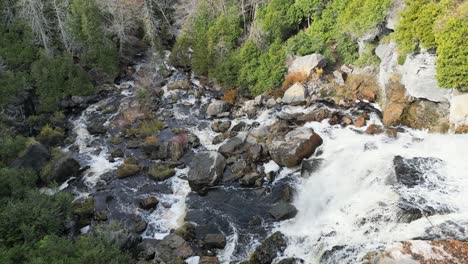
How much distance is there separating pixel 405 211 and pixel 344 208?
3.31 m

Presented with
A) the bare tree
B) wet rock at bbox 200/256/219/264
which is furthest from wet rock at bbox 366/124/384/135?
the bare tree

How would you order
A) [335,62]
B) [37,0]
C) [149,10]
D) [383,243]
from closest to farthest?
[383,243]
[335,62]
[37,0]
[149,10]

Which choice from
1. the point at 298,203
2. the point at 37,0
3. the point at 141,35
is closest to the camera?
the point at 298,203

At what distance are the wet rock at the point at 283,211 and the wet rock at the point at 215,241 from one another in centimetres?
321

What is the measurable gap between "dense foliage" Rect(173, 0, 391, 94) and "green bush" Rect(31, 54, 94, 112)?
11058 mm

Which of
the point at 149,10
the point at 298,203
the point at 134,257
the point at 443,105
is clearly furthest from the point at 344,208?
the point at 149,10

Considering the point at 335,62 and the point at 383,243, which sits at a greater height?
the point at 335,62

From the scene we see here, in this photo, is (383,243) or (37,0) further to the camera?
(37,0)

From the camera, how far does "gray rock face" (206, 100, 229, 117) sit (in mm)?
32656

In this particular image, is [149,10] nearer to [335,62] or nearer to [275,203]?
[335,62]

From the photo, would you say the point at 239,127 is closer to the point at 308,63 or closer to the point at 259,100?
the point at 259,100

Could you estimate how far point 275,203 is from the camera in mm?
23172

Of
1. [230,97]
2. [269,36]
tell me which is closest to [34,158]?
[230,97]

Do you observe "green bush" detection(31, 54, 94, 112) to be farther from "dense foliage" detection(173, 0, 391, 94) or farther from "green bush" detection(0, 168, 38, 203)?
"green bush" detection(0, 168, 38, 203)
